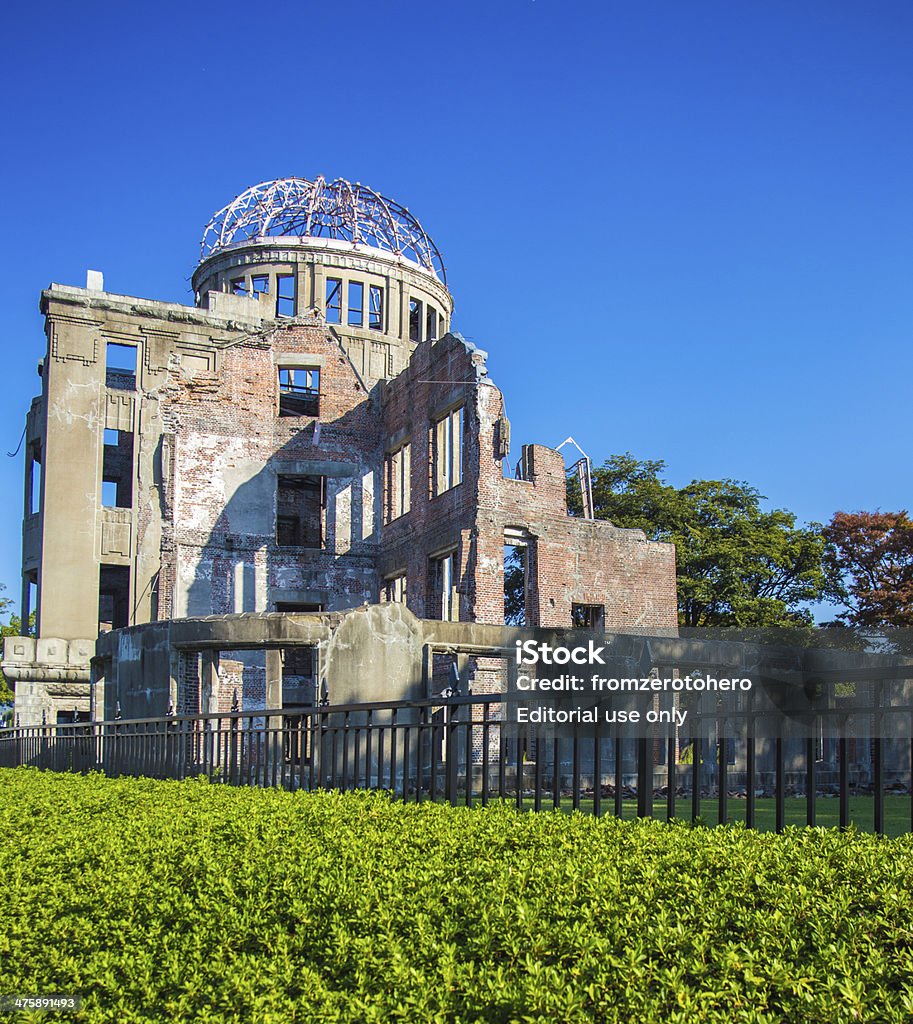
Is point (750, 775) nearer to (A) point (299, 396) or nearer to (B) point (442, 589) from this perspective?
(B) point (442, 589)

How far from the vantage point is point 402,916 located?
383 centimetres

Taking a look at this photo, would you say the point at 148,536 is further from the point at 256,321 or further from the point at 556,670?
the point at 556,670

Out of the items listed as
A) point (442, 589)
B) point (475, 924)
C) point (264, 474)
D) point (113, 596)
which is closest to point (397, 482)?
point (264, 474)

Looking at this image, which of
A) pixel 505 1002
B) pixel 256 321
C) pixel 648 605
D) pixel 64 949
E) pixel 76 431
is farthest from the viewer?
pixel 256 321

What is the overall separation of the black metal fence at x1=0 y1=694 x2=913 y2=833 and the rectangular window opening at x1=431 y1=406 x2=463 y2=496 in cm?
684

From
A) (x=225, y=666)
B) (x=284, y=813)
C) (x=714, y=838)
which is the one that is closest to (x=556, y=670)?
(x=225, y=666)

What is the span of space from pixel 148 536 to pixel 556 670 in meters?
17.7

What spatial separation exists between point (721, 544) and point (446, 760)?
115 feet

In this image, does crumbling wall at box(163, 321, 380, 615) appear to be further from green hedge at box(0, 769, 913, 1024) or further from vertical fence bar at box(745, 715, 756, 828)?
vertical fence bar at box(745, 715, 756, 828)

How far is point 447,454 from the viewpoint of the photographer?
93.3ft

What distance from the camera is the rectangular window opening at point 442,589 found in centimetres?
2778

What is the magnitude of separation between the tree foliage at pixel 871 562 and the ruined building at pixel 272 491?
1406 centimetres

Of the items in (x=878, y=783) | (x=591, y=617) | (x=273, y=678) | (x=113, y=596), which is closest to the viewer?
(x=878, y=783)

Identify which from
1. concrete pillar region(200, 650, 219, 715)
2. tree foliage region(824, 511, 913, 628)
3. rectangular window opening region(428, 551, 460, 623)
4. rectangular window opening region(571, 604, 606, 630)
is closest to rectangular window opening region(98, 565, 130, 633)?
rectangular window opening region(428, 551, 460, 623)
